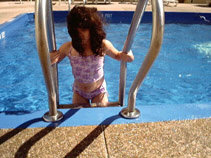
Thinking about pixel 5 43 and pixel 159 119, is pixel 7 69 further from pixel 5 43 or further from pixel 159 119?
pixel 159 119

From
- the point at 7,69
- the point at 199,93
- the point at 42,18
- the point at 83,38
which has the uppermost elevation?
the point at 42,18

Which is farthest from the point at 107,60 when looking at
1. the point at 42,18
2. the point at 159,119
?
the point at 42,18

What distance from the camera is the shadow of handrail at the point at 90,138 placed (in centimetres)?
152

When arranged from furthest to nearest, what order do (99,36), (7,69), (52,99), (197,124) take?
1. (7,69)
2. (99,36)
3. (197,124)
4. (52,99)

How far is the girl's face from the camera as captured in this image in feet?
6.80

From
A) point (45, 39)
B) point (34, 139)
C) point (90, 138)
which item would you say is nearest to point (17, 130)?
point (34, 139)

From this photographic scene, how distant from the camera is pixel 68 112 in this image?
1903 millimetres

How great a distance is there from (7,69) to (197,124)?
15.1 feet

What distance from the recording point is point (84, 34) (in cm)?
212

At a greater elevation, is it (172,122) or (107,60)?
(172,122)

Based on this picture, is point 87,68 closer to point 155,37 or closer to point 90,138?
point 90,138

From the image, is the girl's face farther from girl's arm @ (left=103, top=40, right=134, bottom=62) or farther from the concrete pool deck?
the concrete pool deck

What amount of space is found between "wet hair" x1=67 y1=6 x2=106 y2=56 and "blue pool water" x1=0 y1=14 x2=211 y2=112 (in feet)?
4.82

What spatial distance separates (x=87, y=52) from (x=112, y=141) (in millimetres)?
→ 1027
